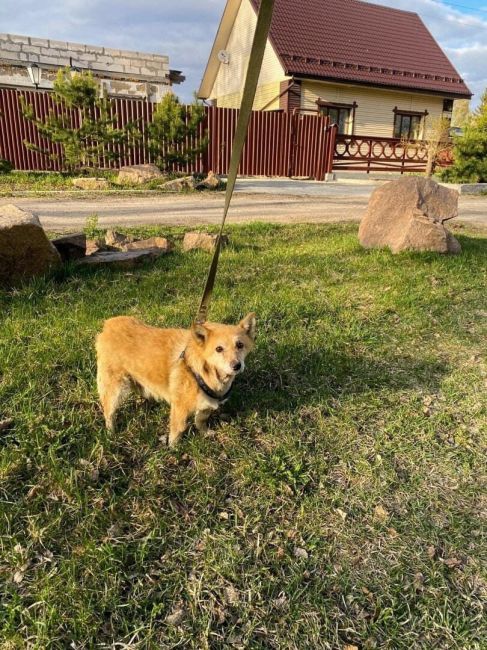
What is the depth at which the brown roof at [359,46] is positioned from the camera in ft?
86.7

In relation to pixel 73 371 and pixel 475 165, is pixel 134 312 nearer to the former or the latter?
pixel 73 371

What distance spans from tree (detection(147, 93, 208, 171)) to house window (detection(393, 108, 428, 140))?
17361mm

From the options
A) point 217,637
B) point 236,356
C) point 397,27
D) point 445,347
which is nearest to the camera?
point 217,637

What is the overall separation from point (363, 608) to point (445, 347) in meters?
2.81

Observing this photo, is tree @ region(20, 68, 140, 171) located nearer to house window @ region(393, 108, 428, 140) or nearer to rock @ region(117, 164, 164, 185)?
rock @ region(117, 164, 164, 185)

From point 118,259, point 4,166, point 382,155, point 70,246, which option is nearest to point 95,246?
point 70,246

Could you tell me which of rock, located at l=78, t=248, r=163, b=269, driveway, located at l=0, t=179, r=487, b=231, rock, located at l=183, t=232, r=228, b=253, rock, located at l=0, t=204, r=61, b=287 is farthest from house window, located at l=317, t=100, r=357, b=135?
rock, located at l=0, t=204, r=61, b=287

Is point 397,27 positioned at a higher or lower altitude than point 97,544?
higher

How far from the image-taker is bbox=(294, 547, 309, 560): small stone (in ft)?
7.63

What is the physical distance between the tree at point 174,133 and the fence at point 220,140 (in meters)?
0.44

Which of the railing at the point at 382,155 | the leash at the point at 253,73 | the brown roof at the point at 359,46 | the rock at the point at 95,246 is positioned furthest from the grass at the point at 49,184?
the brown roof at the point at 359,46

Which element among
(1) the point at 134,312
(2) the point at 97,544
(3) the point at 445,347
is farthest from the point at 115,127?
(2) the point at 97,544

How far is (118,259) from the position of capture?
5.58m

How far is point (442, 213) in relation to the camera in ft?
23.5
